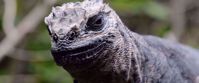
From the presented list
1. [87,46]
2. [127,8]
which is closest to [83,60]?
[87,46]

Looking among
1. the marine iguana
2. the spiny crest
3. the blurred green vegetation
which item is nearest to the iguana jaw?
the marine iguana

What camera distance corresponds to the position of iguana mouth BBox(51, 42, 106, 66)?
2490 millimetres

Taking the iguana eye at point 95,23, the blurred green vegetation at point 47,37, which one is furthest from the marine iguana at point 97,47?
the blurred green vegetation at point 47,37

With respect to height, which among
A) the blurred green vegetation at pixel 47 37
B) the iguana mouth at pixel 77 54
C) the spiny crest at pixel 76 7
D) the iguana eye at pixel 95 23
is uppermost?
the spiny crest at pixel 76 7

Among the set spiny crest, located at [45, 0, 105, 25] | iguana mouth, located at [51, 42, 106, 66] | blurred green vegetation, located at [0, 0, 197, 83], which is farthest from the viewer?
blurred green vegetation, located at [0, 0, 197, 83]

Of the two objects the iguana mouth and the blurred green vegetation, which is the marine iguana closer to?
the iguana mouth

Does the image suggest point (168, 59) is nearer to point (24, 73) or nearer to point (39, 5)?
point (39, 5)

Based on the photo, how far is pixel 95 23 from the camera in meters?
2.61

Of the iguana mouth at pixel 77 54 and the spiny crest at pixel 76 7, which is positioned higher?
the spiny crest at pixel 76 7

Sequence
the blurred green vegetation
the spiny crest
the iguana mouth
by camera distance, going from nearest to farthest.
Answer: the iguana mouth < the spiny crest < the blurred green vegetation

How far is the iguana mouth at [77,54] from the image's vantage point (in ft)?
8.17

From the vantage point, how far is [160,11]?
24.9 feet

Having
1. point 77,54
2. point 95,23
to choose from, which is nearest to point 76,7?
point 95,23

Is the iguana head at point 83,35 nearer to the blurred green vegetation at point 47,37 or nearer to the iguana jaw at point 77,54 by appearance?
the iguana jaw at point 77,54
